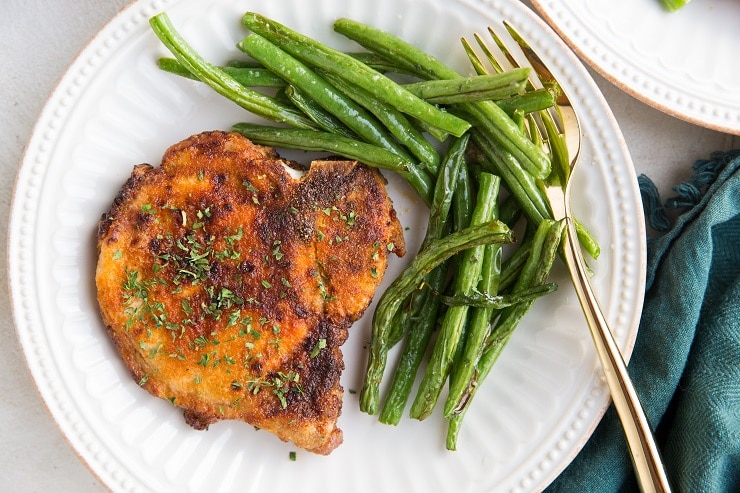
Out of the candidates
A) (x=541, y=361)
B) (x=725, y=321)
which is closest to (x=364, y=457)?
A: (x=541, y=361)

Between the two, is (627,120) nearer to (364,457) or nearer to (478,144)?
(478,144)

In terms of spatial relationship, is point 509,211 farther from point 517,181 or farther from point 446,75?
point 446,75

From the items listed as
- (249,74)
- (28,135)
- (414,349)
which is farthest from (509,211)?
(28,135)

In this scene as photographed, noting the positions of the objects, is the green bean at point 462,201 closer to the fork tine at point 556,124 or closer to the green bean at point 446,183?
the green bean at point 446,183

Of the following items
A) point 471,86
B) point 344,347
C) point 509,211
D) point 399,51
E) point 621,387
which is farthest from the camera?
point 344,347

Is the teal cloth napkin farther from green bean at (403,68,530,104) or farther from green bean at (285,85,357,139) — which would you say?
green bean at (285,85,357,139)

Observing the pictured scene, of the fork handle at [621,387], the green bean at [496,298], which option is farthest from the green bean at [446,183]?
the fork handle at [621,387]

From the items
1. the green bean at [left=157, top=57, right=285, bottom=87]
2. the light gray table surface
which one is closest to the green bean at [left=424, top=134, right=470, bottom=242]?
the green bean at [left=157, top=57, right=285, bottom=87]
